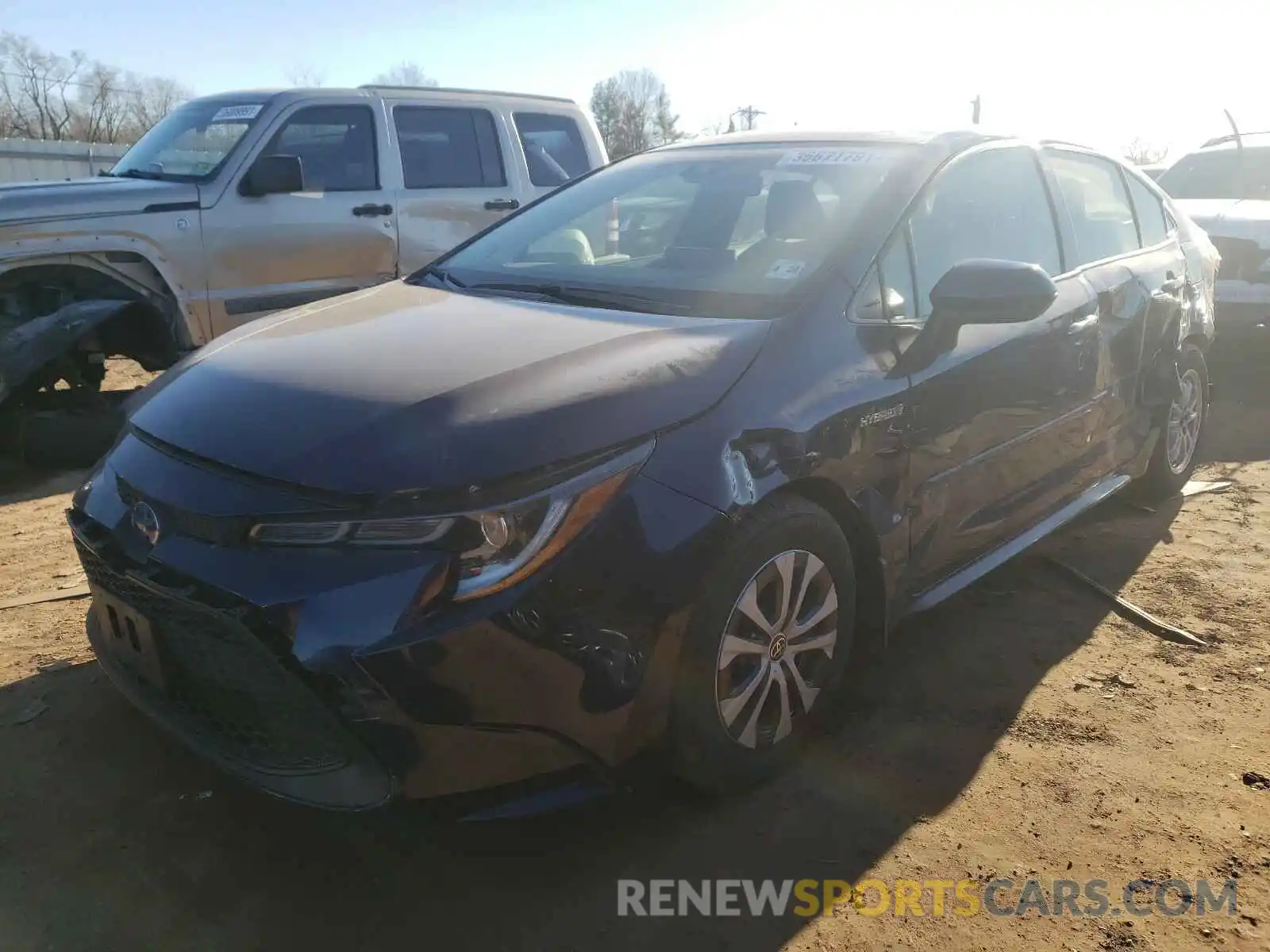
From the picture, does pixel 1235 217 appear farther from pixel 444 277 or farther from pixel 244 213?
pixel 244 213

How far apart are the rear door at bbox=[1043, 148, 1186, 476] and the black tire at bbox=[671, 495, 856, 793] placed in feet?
5.36

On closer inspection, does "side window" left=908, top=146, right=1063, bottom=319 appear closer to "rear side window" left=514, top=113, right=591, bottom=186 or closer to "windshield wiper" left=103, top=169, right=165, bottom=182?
"rear side window" left=514, top=113, right=591, bottom=186

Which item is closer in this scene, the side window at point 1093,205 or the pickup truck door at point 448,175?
the side window at point 1093,205

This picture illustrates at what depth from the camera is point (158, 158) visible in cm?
621

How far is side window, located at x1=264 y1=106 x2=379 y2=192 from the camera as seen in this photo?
6312 mm

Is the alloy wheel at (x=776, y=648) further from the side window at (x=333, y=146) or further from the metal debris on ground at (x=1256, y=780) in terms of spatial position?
the side window at (x=333, y=146)

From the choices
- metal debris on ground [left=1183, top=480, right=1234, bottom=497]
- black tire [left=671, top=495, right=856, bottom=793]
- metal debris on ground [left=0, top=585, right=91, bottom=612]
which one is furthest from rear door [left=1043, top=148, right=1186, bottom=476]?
metal debris on ground [left=0, top=585, right=91, bottom=612]

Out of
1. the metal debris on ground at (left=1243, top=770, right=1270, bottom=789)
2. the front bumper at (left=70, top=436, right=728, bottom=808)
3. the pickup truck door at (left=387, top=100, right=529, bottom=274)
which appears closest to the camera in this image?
the front bumper at (left=70, top=436, right=728, bottom=808)

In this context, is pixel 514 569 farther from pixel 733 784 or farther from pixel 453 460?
pixel 733 784

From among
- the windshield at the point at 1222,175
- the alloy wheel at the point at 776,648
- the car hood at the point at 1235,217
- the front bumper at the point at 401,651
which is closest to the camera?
the front bumper at the point at 401,651

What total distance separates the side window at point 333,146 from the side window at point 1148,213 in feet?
14.5

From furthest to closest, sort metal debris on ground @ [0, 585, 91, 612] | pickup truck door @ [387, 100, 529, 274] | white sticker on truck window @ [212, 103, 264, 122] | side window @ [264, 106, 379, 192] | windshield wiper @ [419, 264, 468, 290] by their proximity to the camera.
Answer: pickup truck door @ [387, 100, 529, 274], side window @ [264, 106, 379, 192], white sticker on truck window @ [212, 103, 264, 122], metal debris on ground @ [0, 585, 91, 612], windshield wiper @ [419, 264, 468, 290]

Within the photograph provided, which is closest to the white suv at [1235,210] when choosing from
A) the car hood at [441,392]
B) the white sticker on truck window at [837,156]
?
the white sticker on truck window at [837,156]

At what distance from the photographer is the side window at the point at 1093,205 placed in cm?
376
